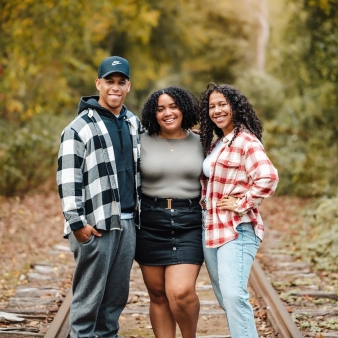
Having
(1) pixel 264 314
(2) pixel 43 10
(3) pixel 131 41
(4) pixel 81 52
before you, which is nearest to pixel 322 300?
(1) pixel 264 314

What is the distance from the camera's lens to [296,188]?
12.8 meters

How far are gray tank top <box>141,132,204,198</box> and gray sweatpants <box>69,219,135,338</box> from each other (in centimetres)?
34

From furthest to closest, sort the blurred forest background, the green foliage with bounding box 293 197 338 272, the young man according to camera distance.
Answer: the blurred forest background < the green foliage with bounding box 293 197 338 272 < the young man

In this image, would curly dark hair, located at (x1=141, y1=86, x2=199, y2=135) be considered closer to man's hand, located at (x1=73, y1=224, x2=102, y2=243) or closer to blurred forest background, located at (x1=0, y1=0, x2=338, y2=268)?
man's hand, located at (x1=73, y1=224, x2=102, y2=243)

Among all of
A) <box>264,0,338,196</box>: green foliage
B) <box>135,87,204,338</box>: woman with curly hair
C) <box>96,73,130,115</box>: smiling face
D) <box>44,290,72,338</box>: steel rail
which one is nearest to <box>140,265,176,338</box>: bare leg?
<box>135,87,204,338</box>: woman with curly hair

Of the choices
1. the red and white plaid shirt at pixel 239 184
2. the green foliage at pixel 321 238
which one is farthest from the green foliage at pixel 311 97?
the red and white plaid shirt at pixel 239 184

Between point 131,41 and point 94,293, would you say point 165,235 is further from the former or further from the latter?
point 131,41

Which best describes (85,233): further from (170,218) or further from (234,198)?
(234,198)

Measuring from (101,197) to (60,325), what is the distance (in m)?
1.65

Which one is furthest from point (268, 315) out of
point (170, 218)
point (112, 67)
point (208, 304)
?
point (112, 67)

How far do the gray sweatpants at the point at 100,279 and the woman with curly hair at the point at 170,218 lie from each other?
0.18m

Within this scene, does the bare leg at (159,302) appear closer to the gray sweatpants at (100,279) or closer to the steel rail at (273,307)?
the gray sweatpants at (100,279)

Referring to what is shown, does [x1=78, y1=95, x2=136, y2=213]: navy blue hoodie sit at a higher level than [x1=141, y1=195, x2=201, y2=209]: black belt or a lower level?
higher

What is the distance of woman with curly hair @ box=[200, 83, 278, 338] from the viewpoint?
3.70 m
